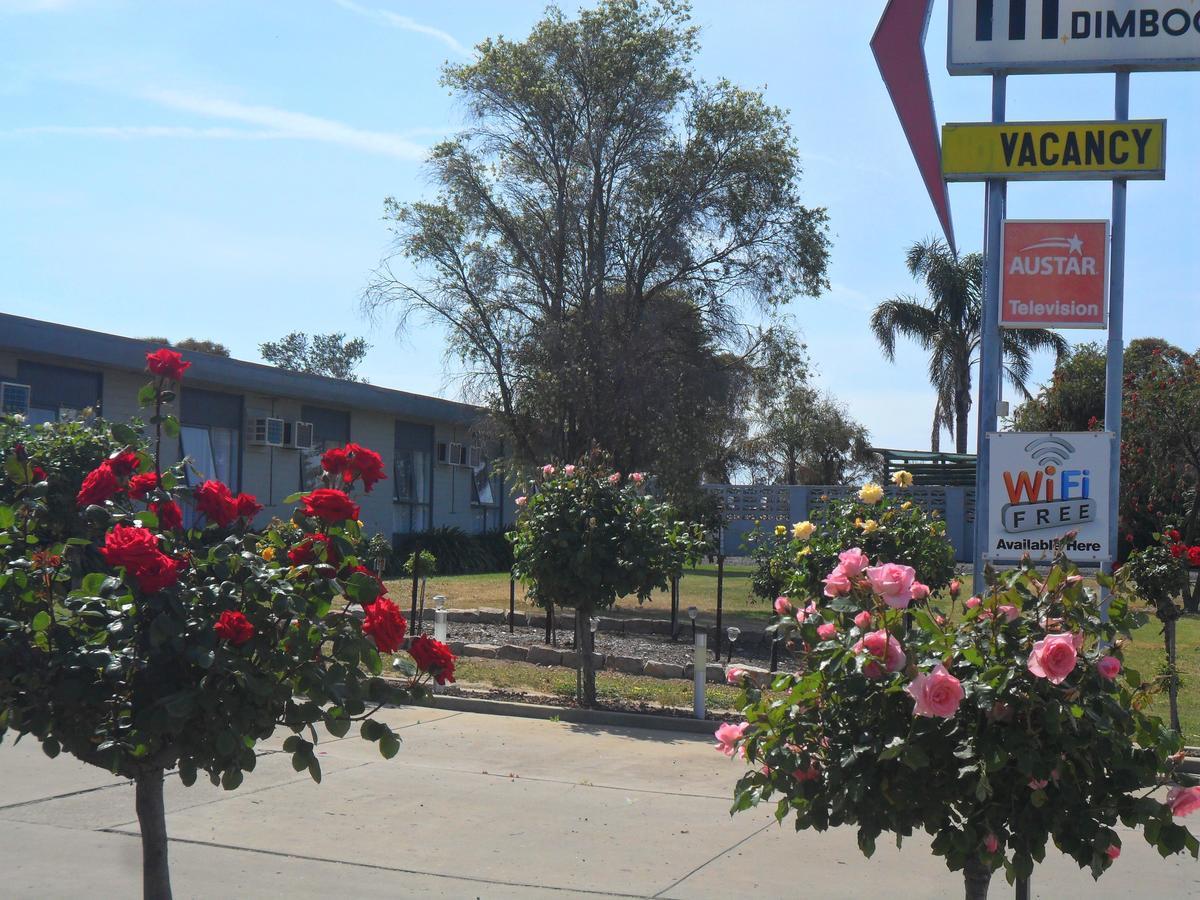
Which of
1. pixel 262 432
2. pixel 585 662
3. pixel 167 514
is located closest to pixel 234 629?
pixel 167 514

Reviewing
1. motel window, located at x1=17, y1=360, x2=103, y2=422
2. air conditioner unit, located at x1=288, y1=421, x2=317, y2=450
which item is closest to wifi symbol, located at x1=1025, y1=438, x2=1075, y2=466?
motel window, located at x1=17, y1=360, x2=103, y2=422

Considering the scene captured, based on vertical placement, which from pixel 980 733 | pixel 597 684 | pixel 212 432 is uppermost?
pixel 212 432

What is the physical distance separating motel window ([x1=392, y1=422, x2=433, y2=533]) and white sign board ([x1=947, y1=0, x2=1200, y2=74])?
23577 mm

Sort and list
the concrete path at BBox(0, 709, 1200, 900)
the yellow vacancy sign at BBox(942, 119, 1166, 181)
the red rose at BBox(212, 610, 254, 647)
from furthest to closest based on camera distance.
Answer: the yellow vacancy sign at BBox(942, 119, 1166, 181), the concrete path at BBox(0, 709, 1200, 900), the red rose at BBox(212, 610, 254, 647)

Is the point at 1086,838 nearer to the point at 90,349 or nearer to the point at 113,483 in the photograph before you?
the point at 113,483

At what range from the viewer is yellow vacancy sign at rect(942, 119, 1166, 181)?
9766 mm

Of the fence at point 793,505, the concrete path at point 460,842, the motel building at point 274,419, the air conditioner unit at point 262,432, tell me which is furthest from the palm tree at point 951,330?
the concrete path at point 460,842

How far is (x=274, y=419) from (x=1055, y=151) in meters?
19.5

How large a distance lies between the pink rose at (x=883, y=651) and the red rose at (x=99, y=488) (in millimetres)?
2520

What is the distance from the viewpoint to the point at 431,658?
4.18m

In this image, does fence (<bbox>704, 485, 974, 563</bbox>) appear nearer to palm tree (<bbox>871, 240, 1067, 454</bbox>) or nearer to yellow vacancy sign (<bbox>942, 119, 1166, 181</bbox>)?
palm tree (<bbox>871, 240, 1067, 454</bbox>)

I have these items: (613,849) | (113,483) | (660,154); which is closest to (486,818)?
(613,849)

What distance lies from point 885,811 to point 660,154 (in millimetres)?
20951

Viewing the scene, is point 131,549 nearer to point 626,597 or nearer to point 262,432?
point 626,597
